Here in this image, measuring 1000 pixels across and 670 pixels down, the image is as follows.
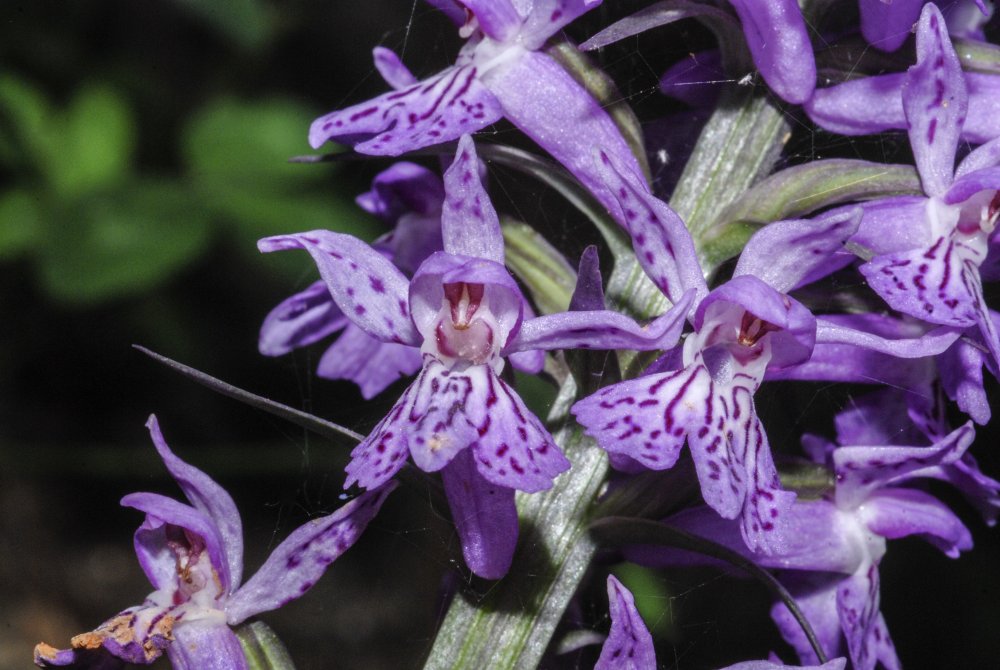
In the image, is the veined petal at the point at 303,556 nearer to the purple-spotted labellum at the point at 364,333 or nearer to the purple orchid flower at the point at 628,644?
the purple orchid flower at the point at 628,644

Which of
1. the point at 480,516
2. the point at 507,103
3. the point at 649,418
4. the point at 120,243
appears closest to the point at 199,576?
the point at 480,516

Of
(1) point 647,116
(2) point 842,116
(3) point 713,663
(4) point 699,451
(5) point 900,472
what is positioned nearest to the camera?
(4) point 699,451

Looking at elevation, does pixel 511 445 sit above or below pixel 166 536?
above

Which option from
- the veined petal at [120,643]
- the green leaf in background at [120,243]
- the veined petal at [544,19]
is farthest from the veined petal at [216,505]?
the green leaf in background at [120,243]

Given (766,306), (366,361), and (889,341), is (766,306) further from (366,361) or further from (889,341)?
(366,361)

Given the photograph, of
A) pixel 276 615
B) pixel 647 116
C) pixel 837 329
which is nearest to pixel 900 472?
pixel 837 329

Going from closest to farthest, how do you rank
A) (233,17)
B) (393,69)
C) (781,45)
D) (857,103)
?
(781,45) → (857,103) → (393,69) → (233,17)

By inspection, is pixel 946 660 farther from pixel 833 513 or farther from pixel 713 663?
pixel 833 513
